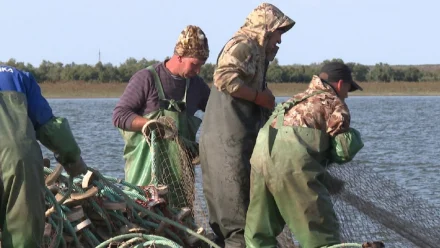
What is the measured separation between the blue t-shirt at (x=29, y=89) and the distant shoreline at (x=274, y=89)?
115 ft

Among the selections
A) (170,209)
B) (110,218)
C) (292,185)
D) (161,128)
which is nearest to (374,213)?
(292,185)

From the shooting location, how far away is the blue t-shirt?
519 cm

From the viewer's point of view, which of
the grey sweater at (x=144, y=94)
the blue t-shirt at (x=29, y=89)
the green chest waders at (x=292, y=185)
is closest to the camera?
the blue t-shirt at (x=29, y=89)

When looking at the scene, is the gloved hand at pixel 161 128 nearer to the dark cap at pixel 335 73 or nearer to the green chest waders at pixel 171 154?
the green chest waders at pixel 171 154

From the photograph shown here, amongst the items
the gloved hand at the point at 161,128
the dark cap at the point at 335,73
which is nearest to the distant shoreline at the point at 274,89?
the gloved hand at the point at 161,128

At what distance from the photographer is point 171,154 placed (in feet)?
23.9

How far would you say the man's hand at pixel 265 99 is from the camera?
6.40m

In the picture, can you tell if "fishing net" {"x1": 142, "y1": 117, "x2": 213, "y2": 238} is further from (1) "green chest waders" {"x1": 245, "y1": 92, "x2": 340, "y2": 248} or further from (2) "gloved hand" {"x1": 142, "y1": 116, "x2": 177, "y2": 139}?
(1) "green chest waders" {"x1": 245, "y1": 92, "x2": 340, "y2": 248}

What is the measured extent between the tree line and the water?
7467mm

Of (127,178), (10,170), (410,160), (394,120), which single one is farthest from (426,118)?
(10,170)

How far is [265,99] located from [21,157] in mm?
1876

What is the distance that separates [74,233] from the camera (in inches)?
235

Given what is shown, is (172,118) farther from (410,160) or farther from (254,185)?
(410,160)

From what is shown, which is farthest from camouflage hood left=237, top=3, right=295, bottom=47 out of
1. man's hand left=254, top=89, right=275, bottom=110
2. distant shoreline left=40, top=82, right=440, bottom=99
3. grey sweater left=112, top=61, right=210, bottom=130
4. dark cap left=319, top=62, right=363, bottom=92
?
distant shoreline left=40, top=82, right=440, bottom=99
